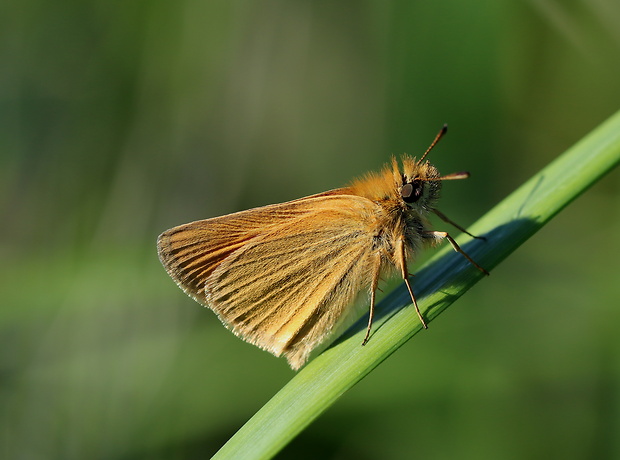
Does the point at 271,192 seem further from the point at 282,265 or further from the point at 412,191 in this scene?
the point at 412,191

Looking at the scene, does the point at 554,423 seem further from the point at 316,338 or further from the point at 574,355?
the point at 316,338

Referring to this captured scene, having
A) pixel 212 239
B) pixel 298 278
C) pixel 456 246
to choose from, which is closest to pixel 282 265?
pixel 298 278

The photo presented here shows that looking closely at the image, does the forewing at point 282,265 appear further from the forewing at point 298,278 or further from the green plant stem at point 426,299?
the green plant stem at point 426,299

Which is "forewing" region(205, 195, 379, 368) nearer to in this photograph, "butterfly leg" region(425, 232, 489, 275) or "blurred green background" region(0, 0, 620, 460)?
"butterfly leg" region(425, 232, 489, 275)

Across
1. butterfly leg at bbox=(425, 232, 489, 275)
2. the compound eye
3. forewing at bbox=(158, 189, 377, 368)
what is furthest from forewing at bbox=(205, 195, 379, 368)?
butterfly leg at bbox=(425, 232, 489, 275)

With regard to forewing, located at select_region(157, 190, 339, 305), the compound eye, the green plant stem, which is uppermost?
forewing, located at select_region(157, 190, 339, 305)
